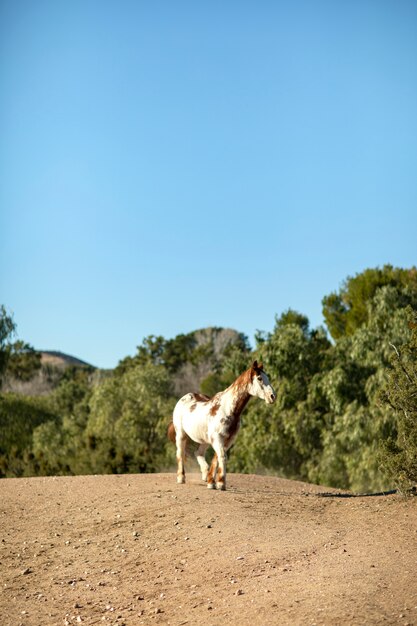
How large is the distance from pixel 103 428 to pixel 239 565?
35425 mm

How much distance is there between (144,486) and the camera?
17031 millimetres

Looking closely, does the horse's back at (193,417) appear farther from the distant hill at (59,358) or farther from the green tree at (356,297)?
the distant hill at (59,358)

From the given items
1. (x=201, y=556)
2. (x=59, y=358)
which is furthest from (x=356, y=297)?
(x=59, y=358)

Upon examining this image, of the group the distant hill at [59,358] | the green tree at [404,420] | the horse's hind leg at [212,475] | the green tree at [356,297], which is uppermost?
the distant hill at [59,358]

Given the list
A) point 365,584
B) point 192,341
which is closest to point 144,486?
point 365,584

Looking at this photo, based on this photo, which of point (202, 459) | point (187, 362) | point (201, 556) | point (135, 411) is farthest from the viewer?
point (187, 362)

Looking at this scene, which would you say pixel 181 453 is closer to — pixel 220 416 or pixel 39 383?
pixel 220 416

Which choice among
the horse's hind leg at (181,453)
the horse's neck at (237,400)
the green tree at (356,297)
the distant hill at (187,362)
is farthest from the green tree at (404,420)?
the distant hill at (187,362)

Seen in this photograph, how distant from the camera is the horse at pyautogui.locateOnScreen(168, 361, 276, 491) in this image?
16062mm

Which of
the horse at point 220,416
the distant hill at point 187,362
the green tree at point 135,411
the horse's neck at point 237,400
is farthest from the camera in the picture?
the distant hill at point 187,362

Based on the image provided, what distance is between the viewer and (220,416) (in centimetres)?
1630

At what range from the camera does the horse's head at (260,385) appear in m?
15.8

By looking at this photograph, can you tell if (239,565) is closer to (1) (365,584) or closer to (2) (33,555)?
(1) (365,584)

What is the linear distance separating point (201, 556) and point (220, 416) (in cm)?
427
